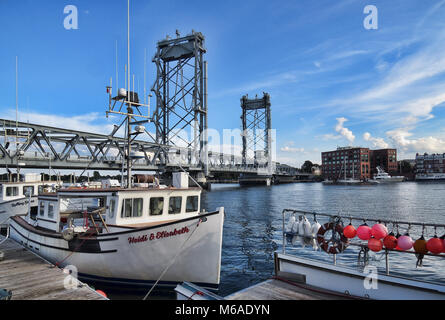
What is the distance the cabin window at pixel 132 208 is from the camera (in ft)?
32.8

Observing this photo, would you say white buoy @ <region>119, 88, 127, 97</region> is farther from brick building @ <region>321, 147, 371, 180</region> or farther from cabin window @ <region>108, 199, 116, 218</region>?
brick building @ <region>321, 147, 371, 180</region>

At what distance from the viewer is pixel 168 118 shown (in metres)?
80.1

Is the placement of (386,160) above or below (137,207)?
above

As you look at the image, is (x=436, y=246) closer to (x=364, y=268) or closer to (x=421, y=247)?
(x=421, y=247)

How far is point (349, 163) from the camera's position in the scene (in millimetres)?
142000

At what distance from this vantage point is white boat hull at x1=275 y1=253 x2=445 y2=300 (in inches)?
229

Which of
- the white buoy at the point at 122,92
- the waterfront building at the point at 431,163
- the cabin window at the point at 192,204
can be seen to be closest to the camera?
the cabin window at the point at 192,204

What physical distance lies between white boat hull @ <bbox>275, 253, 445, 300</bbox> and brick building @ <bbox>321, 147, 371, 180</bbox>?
141 metres

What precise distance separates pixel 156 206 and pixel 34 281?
4282 millimetres

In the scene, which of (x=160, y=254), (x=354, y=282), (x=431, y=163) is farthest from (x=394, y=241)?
(x=431, y=163)

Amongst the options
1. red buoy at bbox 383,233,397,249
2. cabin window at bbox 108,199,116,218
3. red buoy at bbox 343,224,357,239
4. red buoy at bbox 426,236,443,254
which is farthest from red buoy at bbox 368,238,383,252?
cabin window at bbox 108,199,116,218

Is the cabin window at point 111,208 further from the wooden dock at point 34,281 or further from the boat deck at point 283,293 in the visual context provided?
the boat deck at point 283,293

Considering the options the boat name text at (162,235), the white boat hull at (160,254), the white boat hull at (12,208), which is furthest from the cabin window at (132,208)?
the white boat hull at (12,208)
